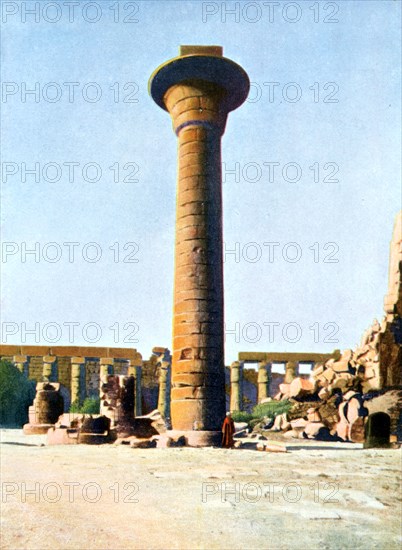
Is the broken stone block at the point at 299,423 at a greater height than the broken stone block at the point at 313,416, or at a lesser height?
lesser

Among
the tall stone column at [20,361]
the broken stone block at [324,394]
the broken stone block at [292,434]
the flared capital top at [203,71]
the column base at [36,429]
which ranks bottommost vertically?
the column base at [36,429]

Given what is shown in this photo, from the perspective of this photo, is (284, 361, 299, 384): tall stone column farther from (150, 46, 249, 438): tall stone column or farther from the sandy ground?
the sandy ground

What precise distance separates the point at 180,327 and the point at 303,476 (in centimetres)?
555

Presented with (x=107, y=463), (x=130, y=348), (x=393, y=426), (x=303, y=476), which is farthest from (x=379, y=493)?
(x=130, y=348)

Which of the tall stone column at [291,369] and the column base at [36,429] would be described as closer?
the column base at [36,429]

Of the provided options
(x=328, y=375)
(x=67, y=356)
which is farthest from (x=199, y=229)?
(x=67, y=356)

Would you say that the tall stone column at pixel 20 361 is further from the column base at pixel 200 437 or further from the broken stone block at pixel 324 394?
the column base at pixel 200 437

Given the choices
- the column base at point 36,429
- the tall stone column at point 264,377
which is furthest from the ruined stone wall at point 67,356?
the column base at point 36,429

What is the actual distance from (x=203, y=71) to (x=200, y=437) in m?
7.72

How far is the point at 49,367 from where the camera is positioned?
3100cm

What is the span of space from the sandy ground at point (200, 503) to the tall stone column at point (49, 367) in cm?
2242

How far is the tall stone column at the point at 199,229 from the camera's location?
39.5ft

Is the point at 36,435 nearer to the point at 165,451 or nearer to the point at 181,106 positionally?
the point at 165,451

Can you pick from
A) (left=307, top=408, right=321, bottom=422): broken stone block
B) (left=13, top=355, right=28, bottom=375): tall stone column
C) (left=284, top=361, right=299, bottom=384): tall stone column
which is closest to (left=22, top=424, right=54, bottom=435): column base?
(left=307, top=408, right=321, bottom=422): broken stone block
